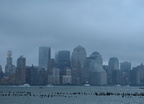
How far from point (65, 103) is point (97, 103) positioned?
10.5 meters

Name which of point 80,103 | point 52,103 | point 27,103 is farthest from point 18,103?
point 80,103

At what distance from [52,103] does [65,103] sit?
3754 mm

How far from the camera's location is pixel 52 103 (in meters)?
106

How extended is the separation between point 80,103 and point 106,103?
8118 mm

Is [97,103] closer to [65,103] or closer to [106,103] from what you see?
[106,103]

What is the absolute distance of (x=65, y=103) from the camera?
106 meters

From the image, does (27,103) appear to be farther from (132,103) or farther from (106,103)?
(132,103)

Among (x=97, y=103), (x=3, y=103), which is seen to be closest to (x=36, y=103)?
(x=3, y=103)

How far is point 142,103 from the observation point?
110938 millimetres

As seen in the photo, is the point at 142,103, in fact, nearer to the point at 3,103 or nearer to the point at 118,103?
the point at 118,103

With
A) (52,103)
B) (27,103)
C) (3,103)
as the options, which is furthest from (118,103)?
(3,103)

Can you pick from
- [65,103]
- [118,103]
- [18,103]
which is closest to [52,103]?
[65,103]

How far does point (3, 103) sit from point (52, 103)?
1497cm

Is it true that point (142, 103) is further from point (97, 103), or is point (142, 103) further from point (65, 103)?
point (65, 103)
